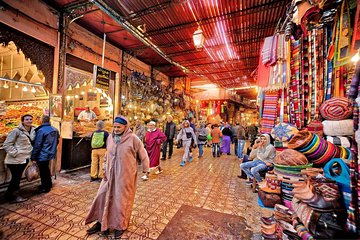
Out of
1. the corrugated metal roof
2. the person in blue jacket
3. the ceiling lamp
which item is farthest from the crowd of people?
the corrugated metal roof

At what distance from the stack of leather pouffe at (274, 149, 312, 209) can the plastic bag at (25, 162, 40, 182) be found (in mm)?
4709

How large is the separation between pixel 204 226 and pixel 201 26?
198 inches

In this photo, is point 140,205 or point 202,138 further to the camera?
point 202,138

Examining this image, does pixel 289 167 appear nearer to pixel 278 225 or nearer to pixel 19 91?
pixel 278 225

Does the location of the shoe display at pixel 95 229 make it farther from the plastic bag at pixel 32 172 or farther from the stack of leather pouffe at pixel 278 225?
the stack of leather pouffe at pixel 278 225

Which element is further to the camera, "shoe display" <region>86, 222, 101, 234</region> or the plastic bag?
the plastic bag

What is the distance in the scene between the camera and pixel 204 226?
2.50 m

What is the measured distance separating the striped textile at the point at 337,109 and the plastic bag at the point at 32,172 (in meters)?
5.29

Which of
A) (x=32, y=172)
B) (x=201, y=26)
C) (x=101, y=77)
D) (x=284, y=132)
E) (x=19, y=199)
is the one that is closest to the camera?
(x=284, y=132)

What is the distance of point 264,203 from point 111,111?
6.50 meters

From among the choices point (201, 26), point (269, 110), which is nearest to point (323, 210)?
point (269, 110)

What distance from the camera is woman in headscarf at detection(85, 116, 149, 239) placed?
7.20 feet

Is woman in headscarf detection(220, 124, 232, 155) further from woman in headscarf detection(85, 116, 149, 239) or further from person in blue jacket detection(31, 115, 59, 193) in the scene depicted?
person in blue jacket detection(31, 115, 59, 193)

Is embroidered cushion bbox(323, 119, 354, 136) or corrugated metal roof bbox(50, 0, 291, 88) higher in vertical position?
corrugated metal roof bbox(50, 0, 291, 88)
